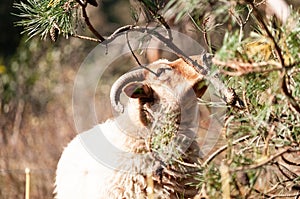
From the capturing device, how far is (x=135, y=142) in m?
3.81

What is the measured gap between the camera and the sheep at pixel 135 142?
3682 millimetres

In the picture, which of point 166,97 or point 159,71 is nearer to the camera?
point 166,97

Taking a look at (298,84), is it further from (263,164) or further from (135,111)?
(135,111)

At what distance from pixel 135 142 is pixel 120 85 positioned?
0.39 m

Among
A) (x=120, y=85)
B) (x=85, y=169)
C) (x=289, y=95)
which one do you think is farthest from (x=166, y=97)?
(x=289, y=95)

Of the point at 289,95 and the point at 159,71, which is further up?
the point at 159,71

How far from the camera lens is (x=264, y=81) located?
2.26 metres

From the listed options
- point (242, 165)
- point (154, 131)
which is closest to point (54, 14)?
point (154, 131)

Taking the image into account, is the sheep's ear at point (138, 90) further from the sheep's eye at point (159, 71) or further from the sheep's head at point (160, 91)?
the sheep's eye at point (159, 71)

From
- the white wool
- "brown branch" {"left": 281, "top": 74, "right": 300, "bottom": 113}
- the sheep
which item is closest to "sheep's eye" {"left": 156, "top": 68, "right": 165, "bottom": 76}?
the sheep

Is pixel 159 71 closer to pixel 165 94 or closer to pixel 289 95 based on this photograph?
pixel 165 94

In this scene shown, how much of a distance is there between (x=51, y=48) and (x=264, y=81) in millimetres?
7933

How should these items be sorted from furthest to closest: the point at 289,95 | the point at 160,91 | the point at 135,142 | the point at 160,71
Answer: the point at 160,71, the point at 160,91, the point at 135,142, the point at 289,95

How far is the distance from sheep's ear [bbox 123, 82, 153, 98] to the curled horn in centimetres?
9
